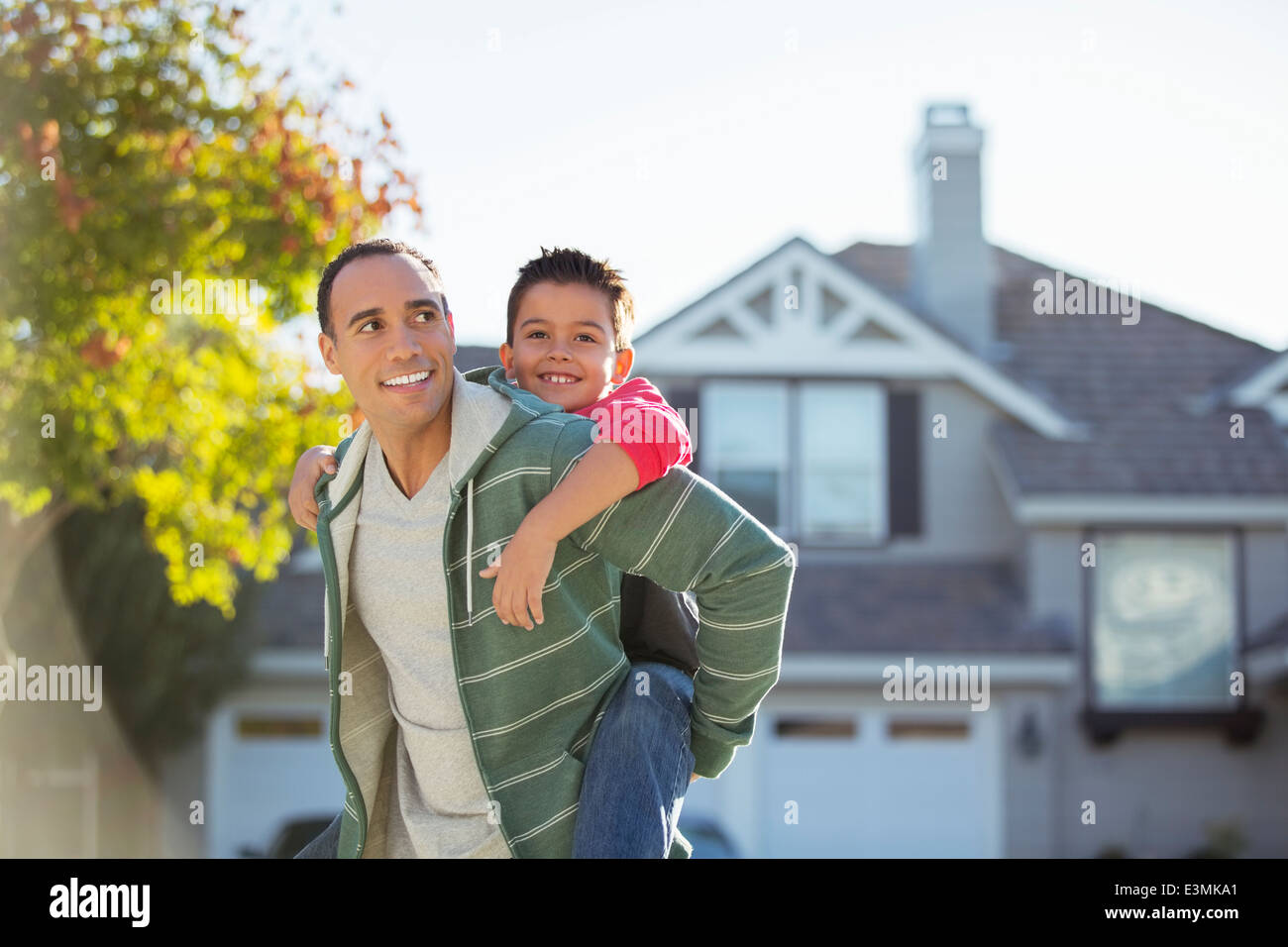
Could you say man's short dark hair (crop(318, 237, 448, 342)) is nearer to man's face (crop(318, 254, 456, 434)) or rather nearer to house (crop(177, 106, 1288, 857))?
man's face (crop(318, 254, 456, 434))

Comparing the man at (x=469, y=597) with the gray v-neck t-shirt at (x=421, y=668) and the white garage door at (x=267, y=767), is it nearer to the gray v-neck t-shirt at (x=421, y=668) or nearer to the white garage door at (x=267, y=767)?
the gray v-neck t-shirt at (x=421, y=668)

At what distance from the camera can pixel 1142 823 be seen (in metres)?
17.4

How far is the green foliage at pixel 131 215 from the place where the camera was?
792 centimetres

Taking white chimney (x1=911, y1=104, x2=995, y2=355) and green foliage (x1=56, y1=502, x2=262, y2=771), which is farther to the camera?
white chimney (x1=911, y1=104, x2=995, y2=355)

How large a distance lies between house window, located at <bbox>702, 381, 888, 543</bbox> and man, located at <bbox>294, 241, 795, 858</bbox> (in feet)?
49.7

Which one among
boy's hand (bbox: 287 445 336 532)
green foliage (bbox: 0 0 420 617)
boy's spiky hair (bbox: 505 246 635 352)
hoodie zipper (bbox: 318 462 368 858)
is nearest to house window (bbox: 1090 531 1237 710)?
green foliage (bbox: 0 0 420 617)

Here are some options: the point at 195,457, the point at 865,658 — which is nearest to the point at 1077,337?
the point at 865,658

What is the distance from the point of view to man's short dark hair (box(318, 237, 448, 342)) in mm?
2932

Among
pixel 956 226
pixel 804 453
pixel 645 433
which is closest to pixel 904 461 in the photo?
pixel 804 453

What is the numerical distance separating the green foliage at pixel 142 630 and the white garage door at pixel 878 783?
6395mm

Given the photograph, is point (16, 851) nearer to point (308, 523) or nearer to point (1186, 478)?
point (1186, 478)

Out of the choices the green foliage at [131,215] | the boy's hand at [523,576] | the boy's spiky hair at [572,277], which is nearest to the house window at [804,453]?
the green foliage at [131,215]
